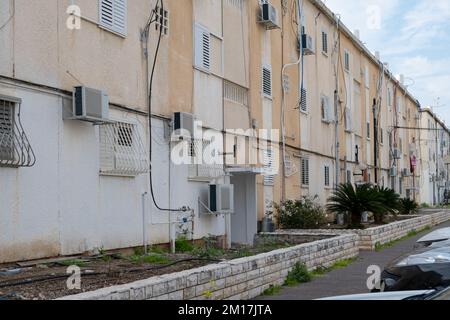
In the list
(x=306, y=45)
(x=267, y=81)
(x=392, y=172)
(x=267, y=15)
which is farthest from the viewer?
(x=392, y=172)

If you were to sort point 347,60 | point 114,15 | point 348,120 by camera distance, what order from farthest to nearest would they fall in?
1. point 347,60
2. point 348,120
3. point 114,15

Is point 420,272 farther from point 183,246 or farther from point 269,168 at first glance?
point 269,168

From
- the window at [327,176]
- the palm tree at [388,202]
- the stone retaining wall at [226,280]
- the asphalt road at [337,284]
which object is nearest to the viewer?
the stone retaining wall at [226,280]

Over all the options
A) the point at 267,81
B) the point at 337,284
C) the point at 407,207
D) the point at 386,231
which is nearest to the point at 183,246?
the point at 337,284

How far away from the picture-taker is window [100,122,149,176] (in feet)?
33.6

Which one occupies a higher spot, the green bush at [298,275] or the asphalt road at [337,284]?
the green bush at [298,275]

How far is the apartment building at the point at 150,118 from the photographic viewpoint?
8602 millimetres

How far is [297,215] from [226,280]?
9868 millimetres

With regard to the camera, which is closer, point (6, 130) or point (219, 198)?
point (6, 130)

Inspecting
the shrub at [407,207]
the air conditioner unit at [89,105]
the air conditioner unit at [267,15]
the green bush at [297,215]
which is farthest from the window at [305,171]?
the air conditioner unit at [89,105]

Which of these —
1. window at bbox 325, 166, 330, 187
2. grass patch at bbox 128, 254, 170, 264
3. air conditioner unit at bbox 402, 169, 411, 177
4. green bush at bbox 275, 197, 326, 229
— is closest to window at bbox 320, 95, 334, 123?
window at bbox 325, 166, 330, 187

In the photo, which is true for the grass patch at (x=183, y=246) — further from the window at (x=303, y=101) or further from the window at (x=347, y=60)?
the window at (x=347, y=60)

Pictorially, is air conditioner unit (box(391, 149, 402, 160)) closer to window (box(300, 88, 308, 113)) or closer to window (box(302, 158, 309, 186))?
window (box(302, 158, 309, 186))

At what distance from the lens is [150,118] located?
459 inches
